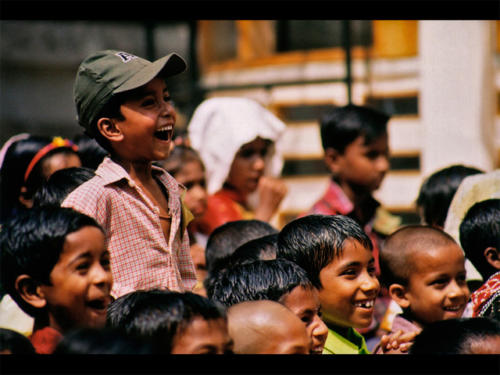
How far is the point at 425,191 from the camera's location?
404 centimetres

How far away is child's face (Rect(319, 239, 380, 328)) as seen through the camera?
9.16ft

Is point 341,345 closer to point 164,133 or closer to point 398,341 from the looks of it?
point 398,341

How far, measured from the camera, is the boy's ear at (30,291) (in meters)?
2.14

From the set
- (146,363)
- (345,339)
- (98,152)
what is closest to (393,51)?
(98,152)

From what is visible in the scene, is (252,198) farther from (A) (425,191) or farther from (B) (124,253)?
(B) (124,253)

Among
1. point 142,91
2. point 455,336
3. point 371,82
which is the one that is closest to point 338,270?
point 455,336

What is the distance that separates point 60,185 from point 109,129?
0.54 metres

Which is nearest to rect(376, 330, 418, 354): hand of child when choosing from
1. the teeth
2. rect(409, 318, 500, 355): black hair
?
the teeth

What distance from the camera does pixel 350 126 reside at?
418cm

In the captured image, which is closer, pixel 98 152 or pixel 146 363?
pixel 146 363

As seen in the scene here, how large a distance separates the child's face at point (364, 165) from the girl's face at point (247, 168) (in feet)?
1.89

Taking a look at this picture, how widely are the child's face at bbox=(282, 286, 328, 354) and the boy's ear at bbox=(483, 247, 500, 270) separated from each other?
3.06 ft

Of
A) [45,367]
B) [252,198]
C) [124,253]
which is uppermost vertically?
[45,367]

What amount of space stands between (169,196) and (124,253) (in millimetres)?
286
